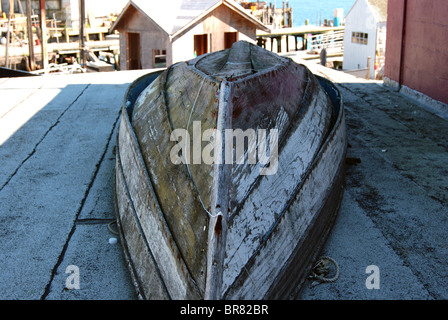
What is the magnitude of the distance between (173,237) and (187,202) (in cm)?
28

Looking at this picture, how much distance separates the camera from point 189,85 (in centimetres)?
479

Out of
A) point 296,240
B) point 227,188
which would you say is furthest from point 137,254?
point 296,240

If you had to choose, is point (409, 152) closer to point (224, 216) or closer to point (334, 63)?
point (224, 216)

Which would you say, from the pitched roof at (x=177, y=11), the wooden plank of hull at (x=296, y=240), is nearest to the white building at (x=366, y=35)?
the pitched roof at (x=177, y=11)

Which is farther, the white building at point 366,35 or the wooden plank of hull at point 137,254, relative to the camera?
the white building at point 366,35

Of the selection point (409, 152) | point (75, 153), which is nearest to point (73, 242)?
point (75, 153)

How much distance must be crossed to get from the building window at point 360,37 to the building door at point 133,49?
56.3ft

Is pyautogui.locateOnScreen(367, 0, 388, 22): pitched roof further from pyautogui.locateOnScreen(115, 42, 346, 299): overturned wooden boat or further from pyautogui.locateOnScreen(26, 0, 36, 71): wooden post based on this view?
pyautogui.locateOnScreen(115, 42, 346, 299): overturned wooden boat

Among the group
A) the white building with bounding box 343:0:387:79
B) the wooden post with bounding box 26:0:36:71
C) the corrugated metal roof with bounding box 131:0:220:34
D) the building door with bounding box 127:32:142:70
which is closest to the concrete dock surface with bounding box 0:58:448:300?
the corrugated metal roof with bounding box 131:0:220:34

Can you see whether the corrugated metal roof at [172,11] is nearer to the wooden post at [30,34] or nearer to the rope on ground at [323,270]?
the wooden post at [30,34]

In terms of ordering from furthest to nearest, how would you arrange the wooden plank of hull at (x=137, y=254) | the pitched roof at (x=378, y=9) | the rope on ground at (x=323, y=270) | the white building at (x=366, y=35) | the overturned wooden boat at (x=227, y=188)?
the pitched roof at (x=378, y=9), the white building at (x=366, y=35), the rope on ground at (x=323, y=270), the wooden plank of hull at (x=137, y=254), the overturned wooden boat at (x=227, y=188)

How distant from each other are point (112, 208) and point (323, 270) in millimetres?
2453

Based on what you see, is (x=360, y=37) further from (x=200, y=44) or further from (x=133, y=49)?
(x=133, y=49)

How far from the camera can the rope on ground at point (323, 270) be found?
4.01m
